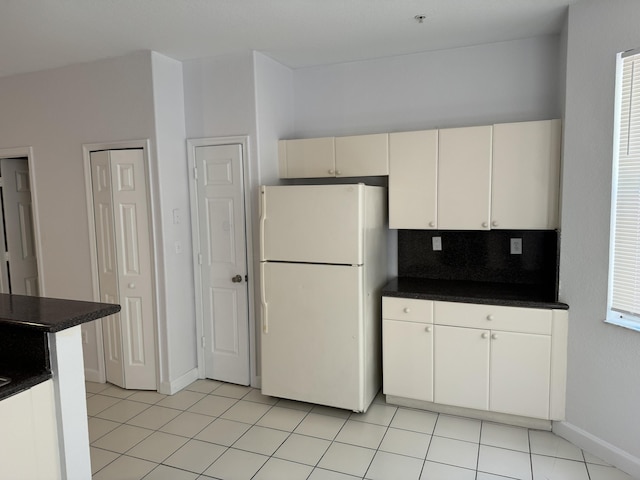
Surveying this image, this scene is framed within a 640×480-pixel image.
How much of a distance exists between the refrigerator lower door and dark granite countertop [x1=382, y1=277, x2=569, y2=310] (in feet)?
1.22

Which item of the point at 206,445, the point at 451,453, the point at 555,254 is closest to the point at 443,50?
the point at 555,254

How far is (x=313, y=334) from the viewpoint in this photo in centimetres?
319

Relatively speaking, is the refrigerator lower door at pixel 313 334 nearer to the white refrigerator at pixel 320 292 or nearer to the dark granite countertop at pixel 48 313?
the white refrigerator at pixel 320 292

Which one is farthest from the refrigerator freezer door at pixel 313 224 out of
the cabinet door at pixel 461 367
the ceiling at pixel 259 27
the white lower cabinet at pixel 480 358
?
the ceiling at pixel 259 27

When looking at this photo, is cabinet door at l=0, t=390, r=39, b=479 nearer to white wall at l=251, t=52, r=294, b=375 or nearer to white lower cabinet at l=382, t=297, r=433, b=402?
white wall at l=251, t=52, r=294, b=375

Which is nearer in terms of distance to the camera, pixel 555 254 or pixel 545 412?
pixel 545 412

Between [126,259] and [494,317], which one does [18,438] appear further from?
[494,317]

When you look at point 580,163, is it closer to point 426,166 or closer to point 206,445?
point 426,166

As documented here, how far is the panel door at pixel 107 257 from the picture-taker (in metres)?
Result: 3.60

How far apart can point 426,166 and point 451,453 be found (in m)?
1.87

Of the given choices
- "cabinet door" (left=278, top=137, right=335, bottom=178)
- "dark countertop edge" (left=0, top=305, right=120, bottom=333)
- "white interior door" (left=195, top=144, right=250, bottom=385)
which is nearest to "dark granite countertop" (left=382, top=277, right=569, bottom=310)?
"cabinet door" (left=278, top=137, right=335, bottom=178)

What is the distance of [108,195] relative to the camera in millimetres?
3586

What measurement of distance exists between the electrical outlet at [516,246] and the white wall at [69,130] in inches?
111

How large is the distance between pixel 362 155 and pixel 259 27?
113cm
